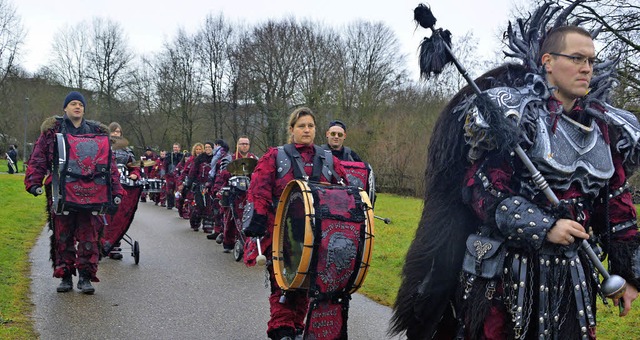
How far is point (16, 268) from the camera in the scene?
27.9ft

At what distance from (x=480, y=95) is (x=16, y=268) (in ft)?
24.6

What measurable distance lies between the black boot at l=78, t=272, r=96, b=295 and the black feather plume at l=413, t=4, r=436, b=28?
5.37 metres

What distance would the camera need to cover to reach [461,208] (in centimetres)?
335

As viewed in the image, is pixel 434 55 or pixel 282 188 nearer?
pixel 434 55

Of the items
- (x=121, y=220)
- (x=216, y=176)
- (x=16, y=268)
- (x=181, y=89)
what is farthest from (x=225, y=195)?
(x=181, y=89)

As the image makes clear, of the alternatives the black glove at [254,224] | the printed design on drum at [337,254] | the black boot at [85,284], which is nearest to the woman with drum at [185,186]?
the black boot at [85,284]

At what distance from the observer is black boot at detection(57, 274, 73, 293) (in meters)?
7.12

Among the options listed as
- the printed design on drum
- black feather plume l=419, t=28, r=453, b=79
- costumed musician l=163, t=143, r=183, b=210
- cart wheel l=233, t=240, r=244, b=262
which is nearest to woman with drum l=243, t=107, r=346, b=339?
the printed design on drum

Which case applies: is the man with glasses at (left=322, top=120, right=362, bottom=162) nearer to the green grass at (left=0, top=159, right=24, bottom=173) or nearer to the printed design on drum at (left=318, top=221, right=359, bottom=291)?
the printed design on drum at (left=318, top=221, right=359, bottom=291)

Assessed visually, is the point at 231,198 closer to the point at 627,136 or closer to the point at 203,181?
the point at 203,181

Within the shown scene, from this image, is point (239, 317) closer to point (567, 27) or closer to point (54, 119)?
point (54, 119)

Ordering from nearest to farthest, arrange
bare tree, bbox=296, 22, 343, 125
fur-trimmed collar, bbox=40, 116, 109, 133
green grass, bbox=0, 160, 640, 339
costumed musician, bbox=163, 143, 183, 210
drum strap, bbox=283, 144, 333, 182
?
drum strap, bbox=283, 144, 333, 182, green grass, bbox=0, 160, 640, 339, fur-trimmed collar, bbox=40, 116, 109, 133, costumed musician, bbox=163, 143, 183, 210, bare tree, bbox=296, 22, 343, 125

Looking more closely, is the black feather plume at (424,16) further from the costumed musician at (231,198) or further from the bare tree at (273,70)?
the bare tree at (273,70)

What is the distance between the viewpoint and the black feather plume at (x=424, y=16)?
319 cm
